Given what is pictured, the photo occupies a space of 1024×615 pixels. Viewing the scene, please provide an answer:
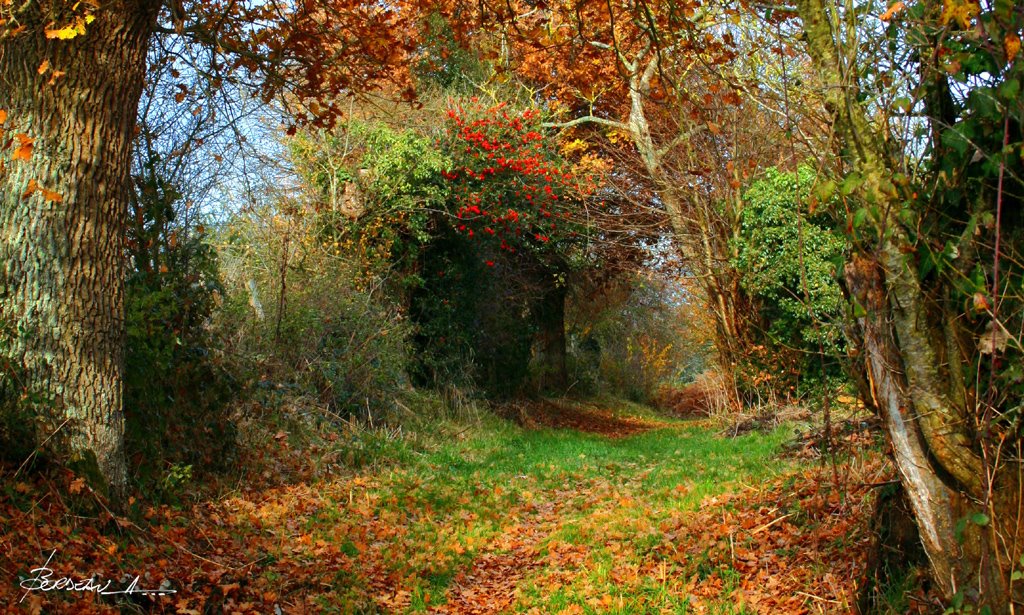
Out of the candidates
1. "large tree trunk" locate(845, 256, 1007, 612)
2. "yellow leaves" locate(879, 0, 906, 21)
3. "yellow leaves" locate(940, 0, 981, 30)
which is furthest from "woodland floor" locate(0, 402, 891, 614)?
"yellow leaves" locate(940, 0, 981, 30)

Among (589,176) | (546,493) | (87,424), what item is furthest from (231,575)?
(589,176)

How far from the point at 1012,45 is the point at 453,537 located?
550 centimetres

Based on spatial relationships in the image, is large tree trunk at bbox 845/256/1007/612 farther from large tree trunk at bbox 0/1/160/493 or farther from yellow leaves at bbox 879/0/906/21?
large tree trunk at bbox 0/1/160/493

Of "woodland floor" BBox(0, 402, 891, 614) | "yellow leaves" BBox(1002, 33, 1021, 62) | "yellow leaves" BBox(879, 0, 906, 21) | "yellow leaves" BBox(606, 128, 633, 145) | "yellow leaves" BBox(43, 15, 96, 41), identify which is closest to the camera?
"yellow leaves" BBox(1002, 33, 1021, 62)

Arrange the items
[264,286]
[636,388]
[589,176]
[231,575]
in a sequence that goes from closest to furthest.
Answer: [231,575] < [264,286] < [589,176] < [636,388]

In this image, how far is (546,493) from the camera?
29.8 ft

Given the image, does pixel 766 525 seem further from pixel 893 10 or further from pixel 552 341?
pixel 552 341

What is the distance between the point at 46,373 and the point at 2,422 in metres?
0.37

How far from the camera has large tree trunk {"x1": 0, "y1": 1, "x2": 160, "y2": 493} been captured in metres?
5.09

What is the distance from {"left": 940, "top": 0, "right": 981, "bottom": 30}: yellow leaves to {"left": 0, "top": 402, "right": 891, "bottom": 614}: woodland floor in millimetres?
2486

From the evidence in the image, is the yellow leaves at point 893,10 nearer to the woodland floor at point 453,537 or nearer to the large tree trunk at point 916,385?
the large tree trunk at point 916,385

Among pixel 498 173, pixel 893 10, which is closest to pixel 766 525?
pixel 893 10

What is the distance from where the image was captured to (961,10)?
3.06m

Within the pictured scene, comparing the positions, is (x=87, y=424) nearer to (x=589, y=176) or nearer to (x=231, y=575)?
(x=231, y=575)
